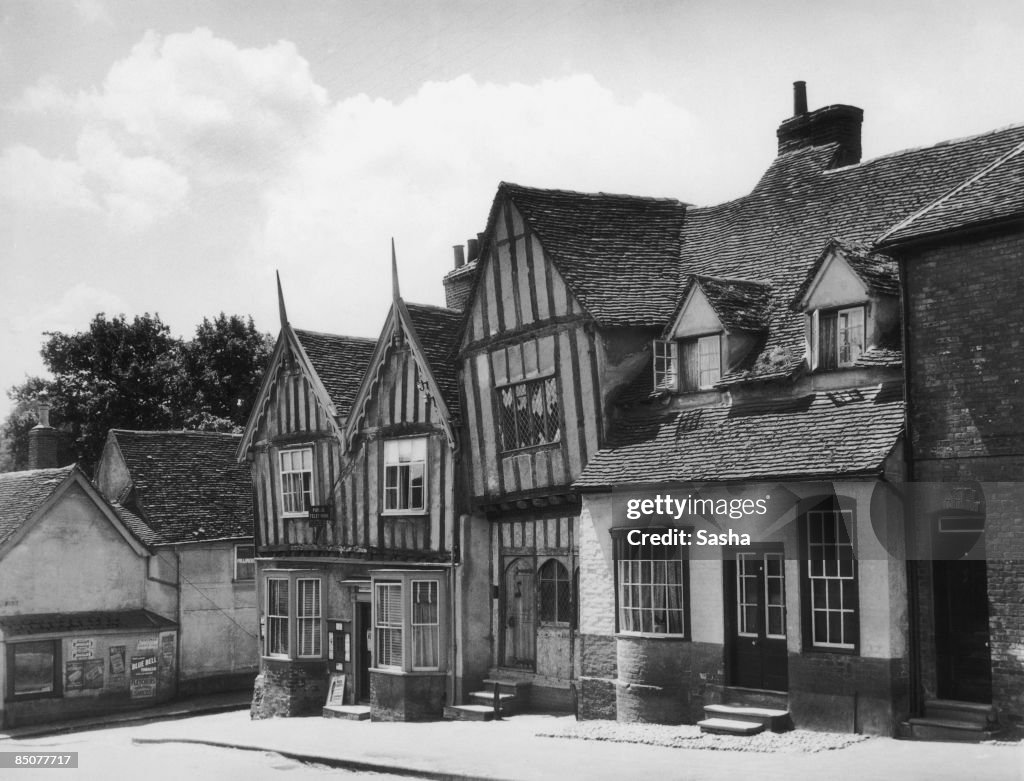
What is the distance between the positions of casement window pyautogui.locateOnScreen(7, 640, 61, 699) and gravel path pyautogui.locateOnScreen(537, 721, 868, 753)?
50.1 feet

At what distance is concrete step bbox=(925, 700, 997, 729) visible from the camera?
1581 cm

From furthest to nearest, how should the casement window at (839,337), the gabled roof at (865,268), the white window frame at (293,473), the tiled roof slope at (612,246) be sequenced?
the white window frame at (293,473) → the tiled roof slope at (612,246) → the casement window at (839,337) → the gabled roof at (865,268)

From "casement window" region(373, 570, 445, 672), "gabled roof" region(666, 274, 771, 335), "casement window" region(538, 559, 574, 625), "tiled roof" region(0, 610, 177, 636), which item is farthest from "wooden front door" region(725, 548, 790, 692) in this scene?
"tiled roof" region(0, 610, 177, 636)

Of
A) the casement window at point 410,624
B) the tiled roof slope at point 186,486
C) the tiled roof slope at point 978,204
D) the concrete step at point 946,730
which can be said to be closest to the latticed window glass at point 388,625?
the casement window at point 410,624

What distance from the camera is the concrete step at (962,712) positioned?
15812 millimetres

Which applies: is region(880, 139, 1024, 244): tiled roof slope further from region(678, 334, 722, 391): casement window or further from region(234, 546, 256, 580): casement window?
region(234, 546, 256, 580): casement window

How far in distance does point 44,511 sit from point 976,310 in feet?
75.2

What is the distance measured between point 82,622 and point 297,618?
6249mm

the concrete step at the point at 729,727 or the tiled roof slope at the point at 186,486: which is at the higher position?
the tiled roof slope at the point at 186,486

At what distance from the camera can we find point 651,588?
65.2ft

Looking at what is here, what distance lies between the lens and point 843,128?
23.2m

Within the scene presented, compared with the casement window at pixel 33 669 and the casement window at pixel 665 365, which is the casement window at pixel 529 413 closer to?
the casement window at pixel 665 365

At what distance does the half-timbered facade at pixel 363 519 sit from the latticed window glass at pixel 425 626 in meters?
0.03

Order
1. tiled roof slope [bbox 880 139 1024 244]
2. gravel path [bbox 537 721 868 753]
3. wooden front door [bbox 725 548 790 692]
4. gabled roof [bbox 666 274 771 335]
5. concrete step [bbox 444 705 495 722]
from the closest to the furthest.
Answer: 1. tiled roof slope [bbox 880 139 1024 244]
2. gravel path [bbox 537 721 868 753]
3. wooden front door [bbox 725 548 790 692]
4. gabled roof [bbox 666 274 771 335]
5. concrete step [bbox 444 705 495 722]
